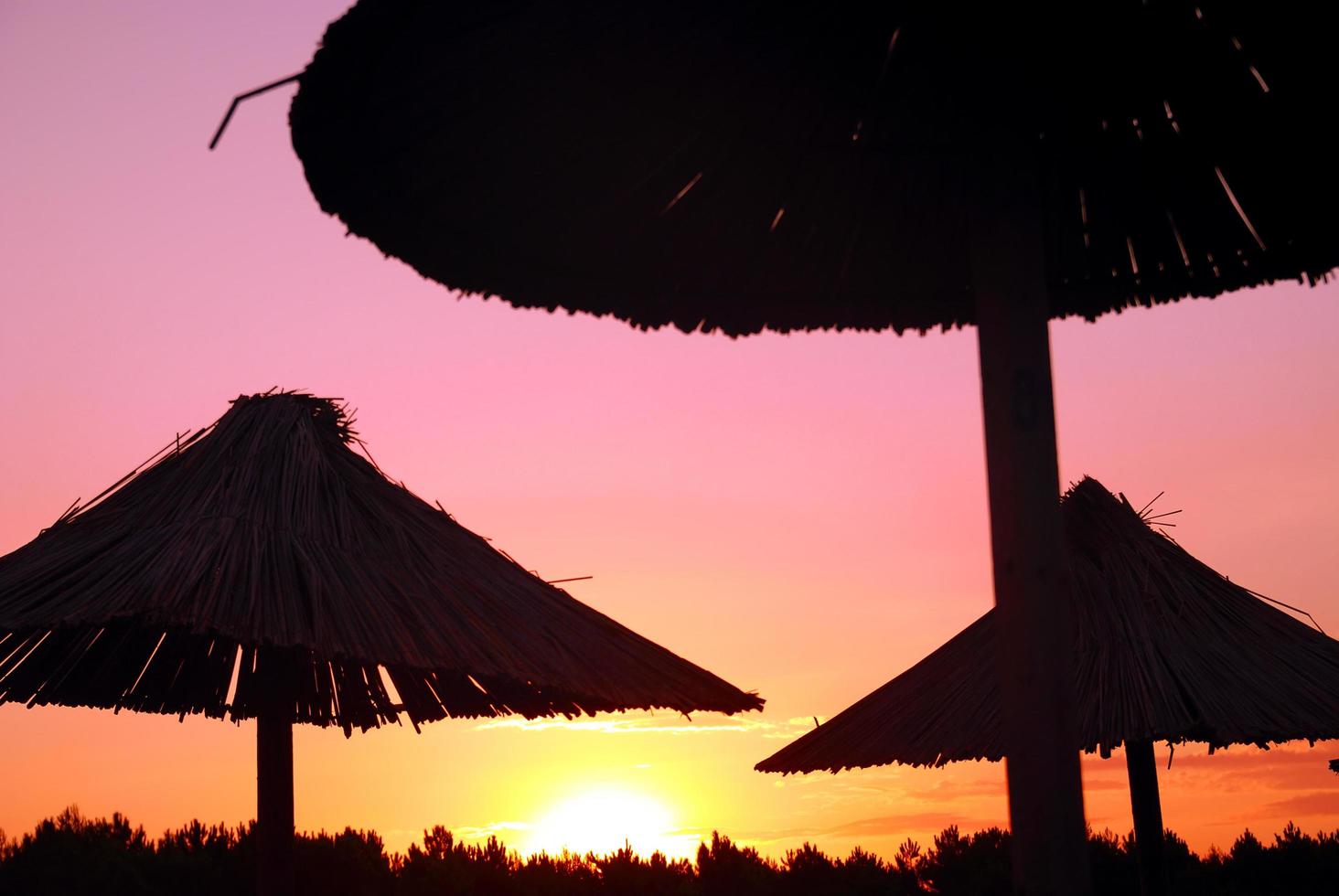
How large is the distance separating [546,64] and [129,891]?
8.30 meters

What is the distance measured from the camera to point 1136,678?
7.21 metres

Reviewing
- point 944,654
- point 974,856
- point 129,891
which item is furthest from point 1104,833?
point 129,891

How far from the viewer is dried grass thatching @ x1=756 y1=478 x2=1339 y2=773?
23.3 feet

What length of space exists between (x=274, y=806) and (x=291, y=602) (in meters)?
1.87

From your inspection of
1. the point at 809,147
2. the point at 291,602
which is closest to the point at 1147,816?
the point at 291,602

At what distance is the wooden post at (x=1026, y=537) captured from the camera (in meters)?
3.37

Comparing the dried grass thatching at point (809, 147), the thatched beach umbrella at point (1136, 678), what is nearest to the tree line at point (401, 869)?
the thatched beach umbrella at point (1136, 678)

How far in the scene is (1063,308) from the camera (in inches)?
208

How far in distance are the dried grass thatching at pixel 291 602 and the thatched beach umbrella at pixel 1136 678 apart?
1.43 m

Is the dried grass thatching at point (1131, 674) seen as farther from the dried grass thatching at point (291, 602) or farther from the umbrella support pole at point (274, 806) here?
the umbrella support pole at point (274, 806)

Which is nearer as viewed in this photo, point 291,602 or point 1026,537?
point 1026,537

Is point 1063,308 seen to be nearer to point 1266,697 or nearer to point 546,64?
point 546,64

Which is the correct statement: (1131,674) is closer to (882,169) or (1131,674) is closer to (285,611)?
(882,169)

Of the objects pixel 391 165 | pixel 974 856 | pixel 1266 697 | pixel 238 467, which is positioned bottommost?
pixel 974 856
